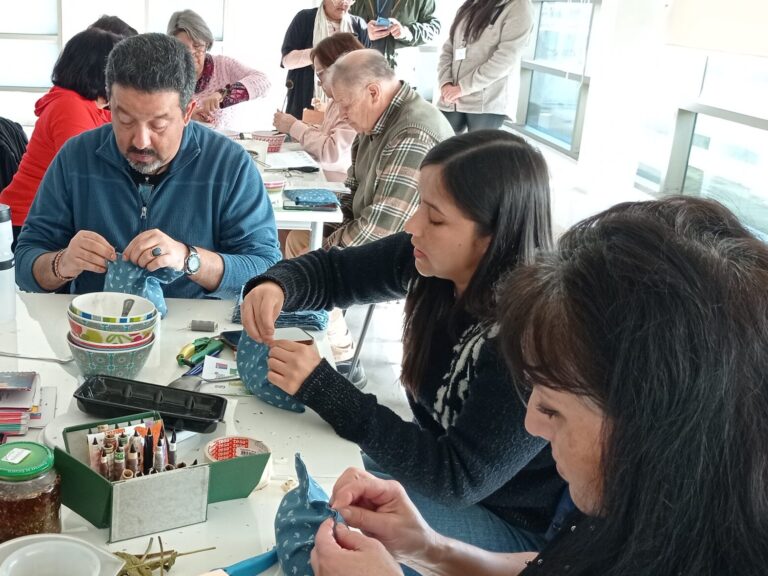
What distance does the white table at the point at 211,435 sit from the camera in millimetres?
1089

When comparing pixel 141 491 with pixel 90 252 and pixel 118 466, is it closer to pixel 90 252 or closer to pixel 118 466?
pixel 118 466

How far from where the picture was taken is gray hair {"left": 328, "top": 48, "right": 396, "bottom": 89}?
10.2 feet

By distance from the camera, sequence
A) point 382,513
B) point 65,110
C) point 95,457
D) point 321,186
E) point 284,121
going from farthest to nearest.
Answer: point 284,121 < point 321,186 < point 65,110 < point 382,513 < point 95,457

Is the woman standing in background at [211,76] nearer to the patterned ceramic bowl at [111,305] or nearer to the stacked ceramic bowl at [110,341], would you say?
the patterned ceramic bowl at [111,305]

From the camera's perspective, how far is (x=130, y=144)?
2047 millimetres

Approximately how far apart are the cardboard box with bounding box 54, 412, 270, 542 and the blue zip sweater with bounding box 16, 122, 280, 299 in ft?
3.16

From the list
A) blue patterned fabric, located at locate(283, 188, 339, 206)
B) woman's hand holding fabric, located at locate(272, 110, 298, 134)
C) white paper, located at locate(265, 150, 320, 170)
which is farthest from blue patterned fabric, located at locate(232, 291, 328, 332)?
woman's hand holding fabric, located at locate(272, 110, 298, 134)

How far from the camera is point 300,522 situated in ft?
3.50

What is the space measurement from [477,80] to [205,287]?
3.07 metres

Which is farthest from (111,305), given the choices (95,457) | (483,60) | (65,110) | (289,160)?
(483,60)

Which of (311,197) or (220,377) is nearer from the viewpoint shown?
(220,377)

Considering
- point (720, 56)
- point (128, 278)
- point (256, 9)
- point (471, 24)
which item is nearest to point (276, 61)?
point (256, 9)

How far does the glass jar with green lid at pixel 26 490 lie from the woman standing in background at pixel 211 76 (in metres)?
3.54

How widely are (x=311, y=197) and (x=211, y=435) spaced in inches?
71.2
